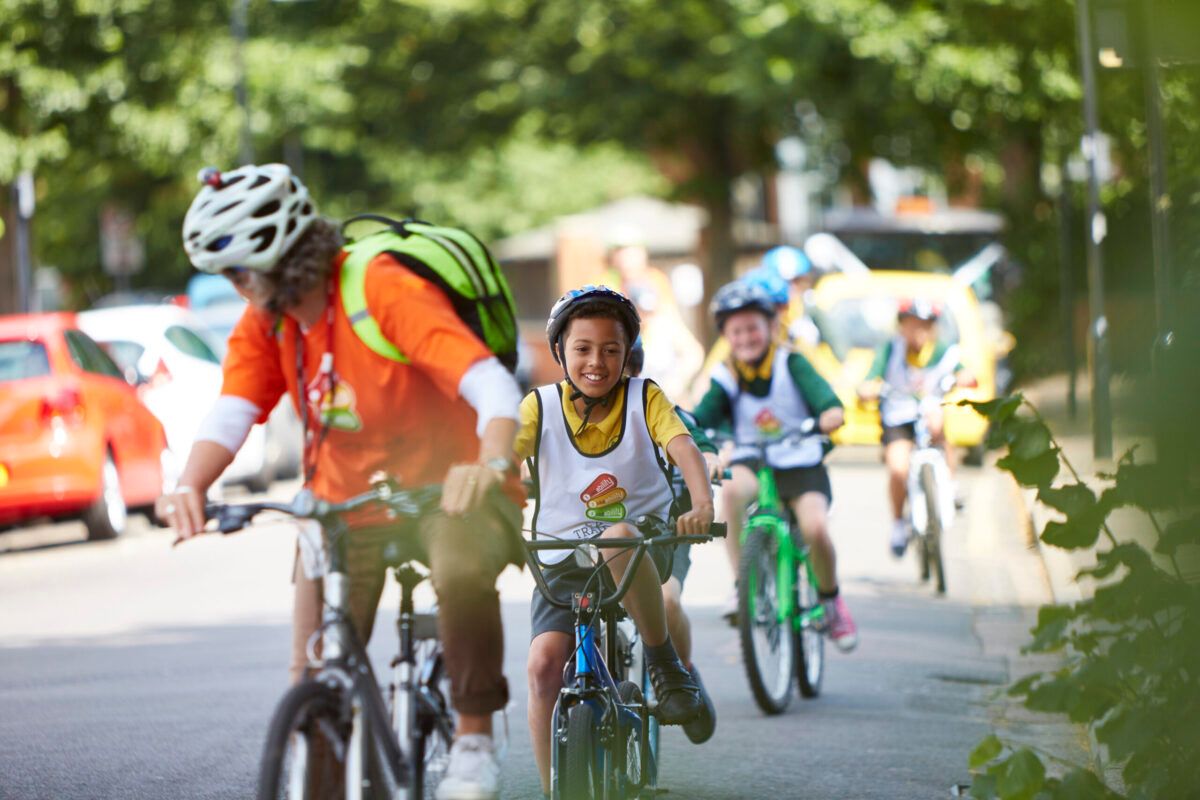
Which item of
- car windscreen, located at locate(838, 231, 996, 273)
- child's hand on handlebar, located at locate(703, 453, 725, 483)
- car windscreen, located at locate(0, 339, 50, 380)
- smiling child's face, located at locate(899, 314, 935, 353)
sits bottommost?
child's hand on handlebar, located at locate(703, 453, 725, 483)

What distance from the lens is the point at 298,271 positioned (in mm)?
4855

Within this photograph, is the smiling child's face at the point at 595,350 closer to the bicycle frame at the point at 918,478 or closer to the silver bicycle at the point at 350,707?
the silver bicycle at the point at 350,707

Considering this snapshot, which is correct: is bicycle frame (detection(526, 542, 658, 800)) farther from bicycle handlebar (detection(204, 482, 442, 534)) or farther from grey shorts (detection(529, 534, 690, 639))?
bicycle handlebar (detection(204, 482, 442, 534))

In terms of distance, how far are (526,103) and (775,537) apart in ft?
99.1

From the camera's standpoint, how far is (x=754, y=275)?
10.2 meters

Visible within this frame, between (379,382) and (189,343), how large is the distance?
14.6 m

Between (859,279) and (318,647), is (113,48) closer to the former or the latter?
(859,279)

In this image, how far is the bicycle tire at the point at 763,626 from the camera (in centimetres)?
828

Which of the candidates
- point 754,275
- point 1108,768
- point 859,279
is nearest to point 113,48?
point 859,279

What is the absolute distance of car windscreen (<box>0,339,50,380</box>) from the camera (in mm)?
15938

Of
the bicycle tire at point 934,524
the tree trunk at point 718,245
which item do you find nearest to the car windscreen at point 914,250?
the tree trunk at point 718,245

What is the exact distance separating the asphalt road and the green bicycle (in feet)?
0.43

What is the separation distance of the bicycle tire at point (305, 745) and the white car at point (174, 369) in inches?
524

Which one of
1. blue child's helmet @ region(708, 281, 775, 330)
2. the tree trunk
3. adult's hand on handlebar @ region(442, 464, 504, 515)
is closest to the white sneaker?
adult's hand on handlebar @ region(442, 464, 504, 515)
